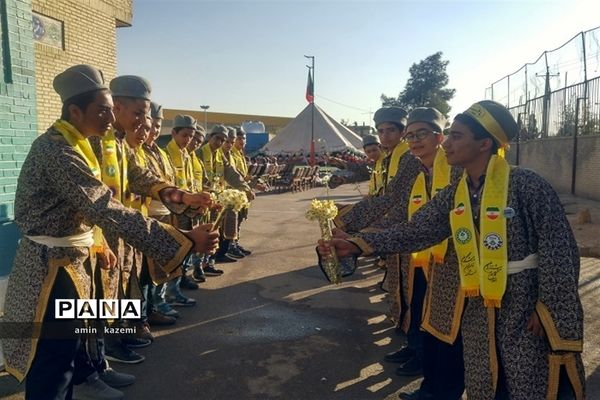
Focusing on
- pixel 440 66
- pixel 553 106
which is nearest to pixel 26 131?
pixel 553 106

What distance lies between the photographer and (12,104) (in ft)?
14.0

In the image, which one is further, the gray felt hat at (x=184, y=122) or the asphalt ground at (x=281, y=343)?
the gray felt hat at (x=184, y=122)

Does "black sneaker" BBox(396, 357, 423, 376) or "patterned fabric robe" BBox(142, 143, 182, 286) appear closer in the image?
"black sneaker" BBox(396, 357, 423, 376)

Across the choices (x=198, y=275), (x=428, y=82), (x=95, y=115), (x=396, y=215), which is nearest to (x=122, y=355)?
(x=95, y=115)

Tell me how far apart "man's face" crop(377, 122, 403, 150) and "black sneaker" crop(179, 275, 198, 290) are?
343 cm

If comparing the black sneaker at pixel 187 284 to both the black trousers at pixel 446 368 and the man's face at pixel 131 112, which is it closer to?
the man's face at pixel 131 112

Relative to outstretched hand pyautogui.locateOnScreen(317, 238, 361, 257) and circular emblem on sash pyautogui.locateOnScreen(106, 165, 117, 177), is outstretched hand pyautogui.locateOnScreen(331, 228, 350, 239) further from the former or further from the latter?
circular emblem on sash pyautogui.locateOnScreen(106, 165, 117, 177)

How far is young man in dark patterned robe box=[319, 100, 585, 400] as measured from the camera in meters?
2.21

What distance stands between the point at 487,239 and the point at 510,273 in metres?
0.21

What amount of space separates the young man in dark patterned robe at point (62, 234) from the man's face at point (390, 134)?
2302 mm

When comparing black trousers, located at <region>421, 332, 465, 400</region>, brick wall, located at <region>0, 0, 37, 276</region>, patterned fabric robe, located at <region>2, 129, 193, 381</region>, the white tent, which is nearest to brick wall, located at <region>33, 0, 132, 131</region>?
Answer: brick wall, located at <region>0, 0, 37, 276</region>

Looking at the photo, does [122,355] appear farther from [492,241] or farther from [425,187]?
[492,241]

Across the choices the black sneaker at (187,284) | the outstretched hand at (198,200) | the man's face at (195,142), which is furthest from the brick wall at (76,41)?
the outstretched hand at (198,200)

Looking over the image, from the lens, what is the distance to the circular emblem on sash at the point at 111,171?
11.3 ft
